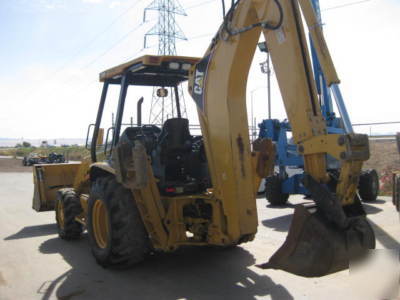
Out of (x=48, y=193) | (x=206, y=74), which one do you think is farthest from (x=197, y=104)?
(x=48, y=193)

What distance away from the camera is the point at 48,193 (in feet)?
26.2

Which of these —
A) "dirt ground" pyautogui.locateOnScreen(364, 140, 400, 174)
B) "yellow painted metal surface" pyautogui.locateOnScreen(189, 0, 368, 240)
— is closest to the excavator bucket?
"yellow painted metal surface" pyautogui.locateOnScreen(189, 0, 368, 240)

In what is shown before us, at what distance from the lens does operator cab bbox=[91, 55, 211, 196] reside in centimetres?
512

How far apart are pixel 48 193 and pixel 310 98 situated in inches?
237

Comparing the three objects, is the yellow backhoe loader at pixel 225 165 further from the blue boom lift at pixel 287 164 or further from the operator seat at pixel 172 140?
the blue boom lift at pixel 287 164

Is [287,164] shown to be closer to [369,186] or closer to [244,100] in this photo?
[369,186]

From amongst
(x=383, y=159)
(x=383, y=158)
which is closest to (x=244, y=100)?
(x=383, y=159)

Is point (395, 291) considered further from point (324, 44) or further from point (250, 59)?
point (250, 59)

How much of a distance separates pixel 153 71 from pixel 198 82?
1.21 m

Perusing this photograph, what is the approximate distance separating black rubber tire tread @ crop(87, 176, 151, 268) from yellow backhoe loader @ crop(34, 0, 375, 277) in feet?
0.04

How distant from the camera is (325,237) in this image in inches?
132

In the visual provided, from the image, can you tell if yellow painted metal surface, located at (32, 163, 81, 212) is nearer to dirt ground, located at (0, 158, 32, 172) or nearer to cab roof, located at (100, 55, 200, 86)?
cab roof, located at (100, 55, 200, 86)

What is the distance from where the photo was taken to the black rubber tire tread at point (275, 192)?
10.9 m

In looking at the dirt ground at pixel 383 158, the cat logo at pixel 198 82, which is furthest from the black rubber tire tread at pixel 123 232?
the dirt ground at pixel 383 158
